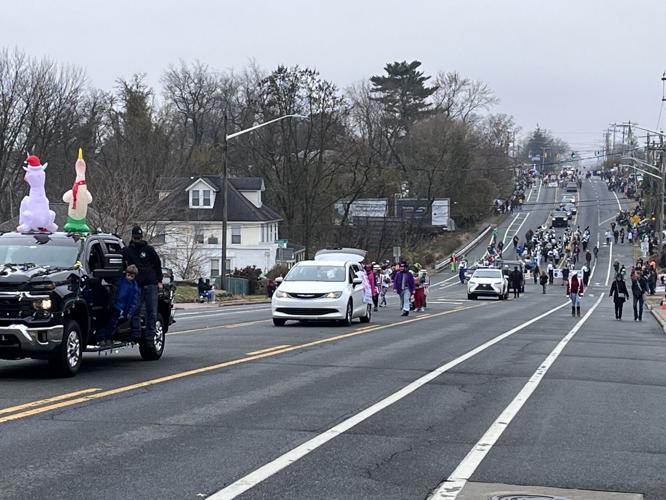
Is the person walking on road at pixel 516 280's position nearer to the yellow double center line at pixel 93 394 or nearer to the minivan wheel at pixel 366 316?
the minivan wheel at pixel 366 316

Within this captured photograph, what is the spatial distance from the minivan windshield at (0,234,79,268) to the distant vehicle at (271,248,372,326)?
454 inches

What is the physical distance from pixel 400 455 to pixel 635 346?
15.2 m

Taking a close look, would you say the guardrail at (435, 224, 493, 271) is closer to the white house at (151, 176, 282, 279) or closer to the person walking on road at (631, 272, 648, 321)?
the white house at (151, 176, 282, 279)

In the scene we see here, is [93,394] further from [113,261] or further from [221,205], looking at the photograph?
[221,205]

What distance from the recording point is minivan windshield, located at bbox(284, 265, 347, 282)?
88.8ft

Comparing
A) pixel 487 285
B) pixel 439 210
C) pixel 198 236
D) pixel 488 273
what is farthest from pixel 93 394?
pixel 439 210

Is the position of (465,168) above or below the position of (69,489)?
above

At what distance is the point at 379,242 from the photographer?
83875mm

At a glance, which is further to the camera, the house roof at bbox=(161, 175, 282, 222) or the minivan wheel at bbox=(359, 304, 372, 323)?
the house roof at bbox=(161, 175, 282, 222)

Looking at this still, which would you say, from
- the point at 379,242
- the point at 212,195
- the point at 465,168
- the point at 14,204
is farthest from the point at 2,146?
the point at 465,168

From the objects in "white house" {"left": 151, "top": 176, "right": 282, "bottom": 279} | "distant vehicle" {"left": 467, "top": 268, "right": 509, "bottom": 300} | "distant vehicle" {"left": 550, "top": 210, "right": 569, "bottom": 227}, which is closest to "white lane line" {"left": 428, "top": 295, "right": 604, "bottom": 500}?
"distant vehicle" {"left": 467, "top": 268, "right": 509, "bottom": 300}

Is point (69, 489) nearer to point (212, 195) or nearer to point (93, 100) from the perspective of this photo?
point (212, 195)

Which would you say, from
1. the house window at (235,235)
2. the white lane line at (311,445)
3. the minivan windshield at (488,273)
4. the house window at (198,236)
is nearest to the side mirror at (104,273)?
the white lane line at (311,445)

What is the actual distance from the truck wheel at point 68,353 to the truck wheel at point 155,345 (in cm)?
202
